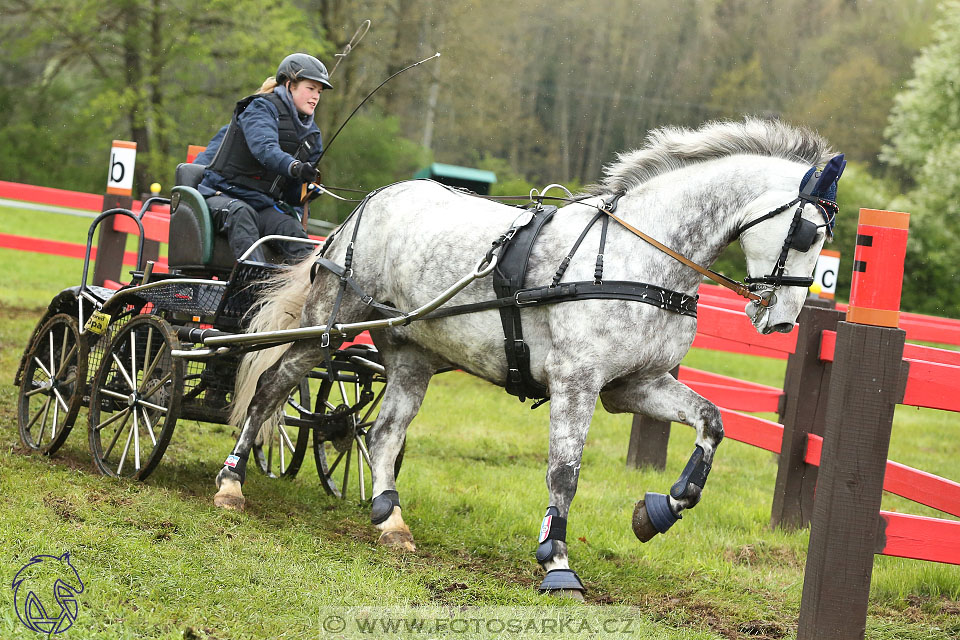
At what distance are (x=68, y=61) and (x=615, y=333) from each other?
877 inches

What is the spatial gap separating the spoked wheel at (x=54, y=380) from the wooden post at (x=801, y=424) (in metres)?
4.14

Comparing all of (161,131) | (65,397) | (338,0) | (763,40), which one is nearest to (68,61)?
(161,131)

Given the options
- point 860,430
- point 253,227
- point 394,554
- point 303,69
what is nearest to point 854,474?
point 860,430

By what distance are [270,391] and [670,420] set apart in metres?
2.23

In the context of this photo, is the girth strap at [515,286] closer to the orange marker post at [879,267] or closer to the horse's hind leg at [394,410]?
the horse's hind leg at [394,410]

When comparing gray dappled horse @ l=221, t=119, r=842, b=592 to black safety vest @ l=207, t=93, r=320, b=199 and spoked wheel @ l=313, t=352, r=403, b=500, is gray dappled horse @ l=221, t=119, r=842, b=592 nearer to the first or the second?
spoked wheel @ l=313, t=352, r=403, b=500

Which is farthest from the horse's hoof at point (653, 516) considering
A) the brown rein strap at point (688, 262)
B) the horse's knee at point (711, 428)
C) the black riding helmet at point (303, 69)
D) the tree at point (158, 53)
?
the tree at point (158, 53)

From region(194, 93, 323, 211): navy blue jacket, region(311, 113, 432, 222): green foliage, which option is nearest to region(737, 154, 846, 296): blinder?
region(194, 93, 323, 211): navy blue jacket

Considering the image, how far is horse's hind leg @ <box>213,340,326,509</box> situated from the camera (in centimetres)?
525

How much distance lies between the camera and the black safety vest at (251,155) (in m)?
5.69

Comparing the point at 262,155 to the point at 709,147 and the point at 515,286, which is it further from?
the point at 709,147

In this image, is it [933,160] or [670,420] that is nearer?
[670,420]

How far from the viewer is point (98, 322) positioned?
5.58 meters

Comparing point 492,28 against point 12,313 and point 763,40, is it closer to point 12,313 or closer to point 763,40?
point 763,40
